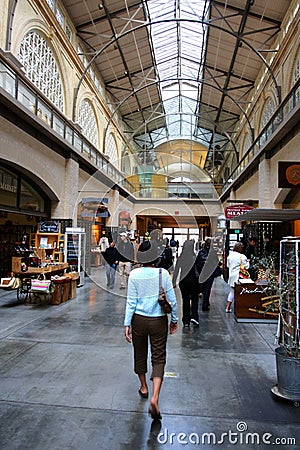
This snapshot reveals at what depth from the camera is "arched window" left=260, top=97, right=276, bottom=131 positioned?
1593cm

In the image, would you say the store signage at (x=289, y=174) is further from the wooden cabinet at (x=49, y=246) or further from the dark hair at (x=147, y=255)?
the wooden cabinet at (x=49, y=246)

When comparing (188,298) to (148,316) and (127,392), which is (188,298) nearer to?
(127,392)

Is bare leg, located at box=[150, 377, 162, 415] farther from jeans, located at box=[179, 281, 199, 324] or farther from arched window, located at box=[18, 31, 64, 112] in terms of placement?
arched window, located at box=[18, 31, 64, 112]

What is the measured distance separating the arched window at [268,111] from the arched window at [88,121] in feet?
29.6

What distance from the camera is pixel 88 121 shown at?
1845 cm

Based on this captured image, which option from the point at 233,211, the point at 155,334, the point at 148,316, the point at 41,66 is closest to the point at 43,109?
the point at 41,66

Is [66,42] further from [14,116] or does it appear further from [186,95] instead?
[186,95]

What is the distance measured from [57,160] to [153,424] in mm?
11324

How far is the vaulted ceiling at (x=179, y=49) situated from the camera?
46.1ft

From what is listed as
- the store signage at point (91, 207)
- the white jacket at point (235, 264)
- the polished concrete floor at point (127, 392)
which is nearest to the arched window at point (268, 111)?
the store signage at point (91, 207)

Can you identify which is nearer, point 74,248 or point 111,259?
point 111,259

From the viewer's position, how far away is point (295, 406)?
3.47 m

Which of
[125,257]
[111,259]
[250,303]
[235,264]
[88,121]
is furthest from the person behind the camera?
[88,121]

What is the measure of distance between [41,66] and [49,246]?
6.50 meters
